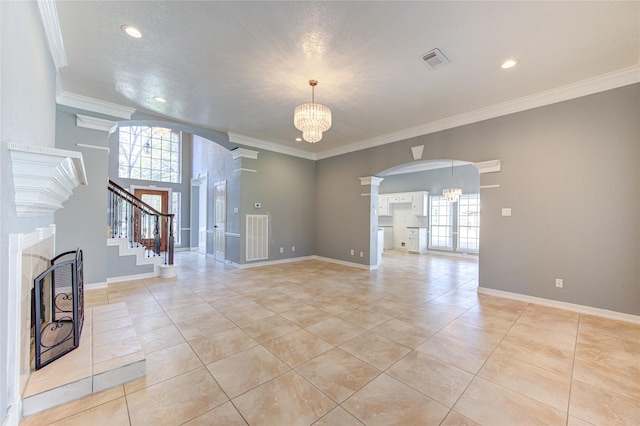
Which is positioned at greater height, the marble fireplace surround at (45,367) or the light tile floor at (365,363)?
the marble fireplace surround at (45,367)

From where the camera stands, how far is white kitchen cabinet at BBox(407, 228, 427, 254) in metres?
8.99

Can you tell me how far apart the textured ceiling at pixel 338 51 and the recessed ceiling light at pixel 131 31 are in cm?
6

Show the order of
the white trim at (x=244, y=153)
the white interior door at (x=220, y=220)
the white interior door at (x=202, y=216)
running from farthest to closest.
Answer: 1. the white interior door at (x=202, y=216)
2. the white interior door at (x=220, y=220)
3. the white trim at (x=244, y=153)

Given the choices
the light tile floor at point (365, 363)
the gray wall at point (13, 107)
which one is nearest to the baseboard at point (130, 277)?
the light tile floor at point (365, 363)

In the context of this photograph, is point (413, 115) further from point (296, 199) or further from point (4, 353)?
point (4, 353)

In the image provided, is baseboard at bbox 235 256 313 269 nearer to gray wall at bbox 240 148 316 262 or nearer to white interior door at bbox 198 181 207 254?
gray wall at bbox 240 148 316 262

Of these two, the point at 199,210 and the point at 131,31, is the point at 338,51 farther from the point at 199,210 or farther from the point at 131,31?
the point at 199,210

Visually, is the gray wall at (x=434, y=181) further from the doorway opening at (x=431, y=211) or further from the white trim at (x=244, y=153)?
the white trim at (x=244, y=153)

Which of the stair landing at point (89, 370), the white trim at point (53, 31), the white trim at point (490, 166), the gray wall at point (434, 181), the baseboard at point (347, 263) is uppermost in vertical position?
the white trim at point (53, 31)

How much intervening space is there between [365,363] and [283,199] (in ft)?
16.9

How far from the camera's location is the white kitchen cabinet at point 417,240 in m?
8.99

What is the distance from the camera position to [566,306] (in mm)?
3541

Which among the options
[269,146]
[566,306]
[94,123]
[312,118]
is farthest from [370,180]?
[94,123]

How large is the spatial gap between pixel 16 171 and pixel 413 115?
4885 mm
